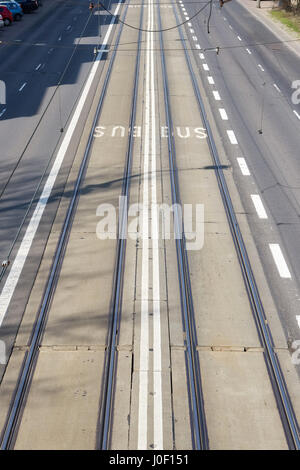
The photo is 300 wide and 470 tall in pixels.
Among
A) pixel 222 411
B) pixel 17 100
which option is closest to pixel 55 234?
pixel 222 411

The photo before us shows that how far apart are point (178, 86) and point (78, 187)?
13.1m

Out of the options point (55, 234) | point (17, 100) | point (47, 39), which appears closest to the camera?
point (55, 234)

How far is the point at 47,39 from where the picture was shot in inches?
1577

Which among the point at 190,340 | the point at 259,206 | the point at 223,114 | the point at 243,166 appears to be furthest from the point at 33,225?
the point at 223,114

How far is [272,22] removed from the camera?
45.7 m

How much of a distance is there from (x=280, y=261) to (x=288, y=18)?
38.3 meters

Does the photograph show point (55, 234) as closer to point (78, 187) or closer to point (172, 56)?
point (78, 187)

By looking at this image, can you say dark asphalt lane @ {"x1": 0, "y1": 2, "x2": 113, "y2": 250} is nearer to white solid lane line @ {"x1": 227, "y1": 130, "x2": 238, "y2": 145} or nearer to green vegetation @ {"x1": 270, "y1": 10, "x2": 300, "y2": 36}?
white solid lane line @ {"x1": 227, "y1": 130, "x2": 238, "y2": 145}

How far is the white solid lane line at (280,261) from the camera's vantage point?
44.7ft

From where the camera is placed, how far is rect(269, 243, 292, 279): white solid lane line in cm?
1362

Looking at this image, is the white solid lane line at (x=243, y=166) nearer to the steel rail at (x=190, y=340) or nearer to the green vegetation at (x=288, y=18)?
the steel rail at (x=190, y=340)

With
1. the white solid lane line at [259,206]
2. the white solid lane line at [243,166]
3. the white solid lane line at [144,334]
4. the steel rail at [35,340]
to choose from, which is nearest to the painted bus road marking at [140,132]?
the white solid lane line at [243,166]

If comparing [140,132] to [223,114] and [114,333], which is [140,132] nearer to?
[223,114]

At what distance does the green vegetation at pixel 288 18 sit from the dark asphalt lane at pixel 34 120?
47.7 feet
